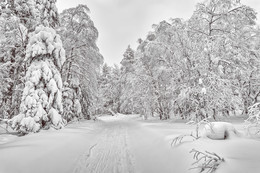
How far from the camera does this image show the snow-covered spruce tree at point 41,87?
10219 millimetres

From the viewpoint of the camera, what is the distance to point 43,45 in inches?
444

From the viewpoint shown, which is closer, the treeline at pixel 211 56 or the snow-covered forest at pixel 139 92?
the snow-covered forest at pixel 139 92

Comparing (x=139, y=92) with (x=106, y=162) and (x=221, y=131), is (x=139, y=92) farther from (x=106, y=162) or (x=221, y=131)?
(x=221, y=131)

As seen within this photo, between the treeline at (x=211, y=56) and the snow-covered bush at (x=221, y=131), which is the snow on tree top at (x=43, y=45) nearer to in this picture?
the treeline at (x=211, y=56)

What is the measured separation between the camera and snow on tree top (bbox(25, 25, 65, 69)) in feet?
36.1

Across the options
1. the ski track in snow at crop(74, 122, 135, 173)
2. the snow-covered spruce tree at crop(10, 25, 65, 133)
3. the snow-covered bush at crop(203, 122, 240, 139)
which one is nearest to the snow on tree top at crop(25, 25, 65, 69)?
the snow-covered spruce tree at crop(10, 25, 65, 133)

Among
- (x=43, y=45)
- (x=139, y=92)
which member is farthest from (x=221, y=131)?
(x=139, y=92)

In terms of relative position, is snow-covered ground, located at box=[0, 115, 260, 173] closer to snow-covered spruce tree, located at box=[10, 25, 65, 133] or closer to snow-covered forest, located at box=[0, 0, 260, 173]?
snow-covered forest, located at box=[0, 0, 260, 173]

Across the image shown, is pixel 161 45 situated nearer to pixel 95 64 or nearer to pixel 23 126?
pixel 95 64

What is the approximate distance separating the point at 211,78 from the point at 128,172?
424 inches

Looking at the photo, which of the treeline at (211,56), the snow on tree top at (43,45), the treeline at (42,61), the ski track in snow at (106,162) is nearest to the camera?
the ski track in snow at (106,162)

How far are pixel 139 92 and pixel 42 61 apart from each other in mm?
15263

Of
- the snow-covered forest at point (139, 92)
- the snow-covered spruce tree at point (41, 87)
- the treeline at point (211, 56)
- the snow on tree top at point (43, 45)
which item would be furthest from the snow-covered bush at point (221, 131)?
the snow on tree top at point (43, 45)

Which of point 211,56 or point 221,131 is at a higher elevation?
A: point 211,56
